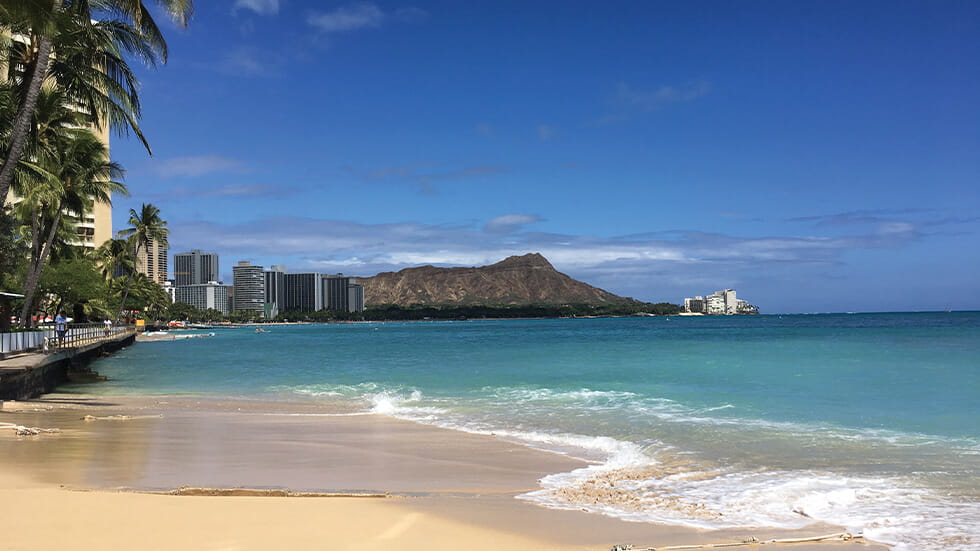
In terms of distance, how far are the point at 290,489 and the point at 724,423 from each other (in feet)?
24.3

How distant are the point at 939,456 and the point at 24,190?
84.6 ft

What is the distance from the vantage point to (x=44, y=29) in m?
10.3

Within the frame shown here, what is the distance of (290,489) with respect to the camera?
20.0ft

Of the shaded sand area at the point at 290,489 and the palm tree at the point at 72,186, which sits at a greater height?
the palm tree at the point at 72,186

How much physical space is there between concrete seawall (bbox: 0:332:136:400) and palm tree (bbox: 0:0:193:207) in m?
3.71

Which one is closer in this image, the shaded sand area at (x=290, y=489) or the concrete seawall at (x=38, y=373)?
the shaded sand area at (x=290, y=489)

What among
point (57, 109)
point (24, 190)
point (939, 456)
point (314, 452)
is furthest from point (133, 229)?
point (939, 456)

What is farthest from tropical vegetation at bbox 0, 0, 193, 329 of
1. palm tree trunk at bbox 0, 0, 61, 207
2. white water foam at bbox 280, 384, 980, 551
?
white water foam at bbox 280, 384, 980, 551

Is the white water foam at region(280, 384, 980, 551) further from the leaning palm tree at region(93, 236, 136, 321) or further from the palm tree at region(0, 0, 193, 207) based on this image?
the leaning palm tree at region(93, 236, 136, 321)

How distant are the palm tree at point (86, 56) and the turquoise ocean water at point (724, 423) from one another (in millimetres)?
7020

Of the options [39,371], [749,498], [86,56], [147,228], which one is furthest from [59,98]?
[147,228]

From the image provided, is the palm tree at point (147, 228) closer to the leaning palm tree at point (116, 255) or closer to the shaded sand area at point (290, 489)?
the leaning palm tree at point (116, 255)

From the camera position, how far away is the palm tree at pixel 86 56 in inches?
519

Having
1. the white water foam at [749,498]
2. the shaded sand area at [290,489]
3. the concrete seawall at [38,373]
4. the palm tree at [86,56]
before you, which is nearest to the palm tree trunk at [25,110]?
the palm tree at [86,56]
